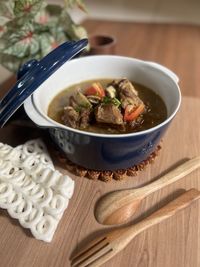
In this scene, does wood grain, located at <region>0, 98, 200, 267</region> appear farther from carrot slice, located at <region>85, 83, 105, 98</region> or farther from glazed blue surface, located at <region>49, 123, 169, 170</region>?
carrot slice, located at <region>85, 83, 105, 98</region>

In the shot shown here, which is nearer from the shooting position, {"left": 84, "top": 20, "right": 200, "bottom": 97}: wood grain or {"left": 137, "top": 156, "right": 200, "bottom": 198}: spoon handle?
{"left": 137, "top": 156, "right": 200, "bottom": 198}: spoon handle

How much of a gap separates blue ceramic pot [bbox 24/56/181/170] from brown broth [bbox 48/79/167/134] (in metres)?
0.01

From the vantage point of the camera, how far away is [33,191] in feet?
1.96

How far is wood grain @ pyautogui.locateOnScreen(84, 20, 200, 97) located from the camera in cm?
111

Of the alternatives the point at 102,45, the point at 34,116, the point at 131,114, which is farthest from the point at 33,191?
the point at 102,45

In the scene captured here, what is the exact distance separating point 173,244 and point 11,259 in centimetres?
26

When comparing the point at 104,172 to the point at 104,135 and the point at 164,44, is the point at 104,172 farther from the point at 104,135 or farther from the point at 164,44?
the point at 164,44

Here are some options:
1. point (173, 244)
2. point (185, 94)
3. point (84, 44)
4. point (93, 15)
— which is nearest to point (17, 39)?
point (84, 44)

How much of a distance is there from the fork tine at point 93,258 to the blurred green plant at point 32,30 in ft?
1.83

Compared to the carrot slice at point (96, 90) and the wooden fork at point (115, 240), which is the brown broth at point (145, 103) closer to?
the carrot slice at point (96, 90)

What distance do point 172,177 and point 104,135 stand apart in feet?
0.58

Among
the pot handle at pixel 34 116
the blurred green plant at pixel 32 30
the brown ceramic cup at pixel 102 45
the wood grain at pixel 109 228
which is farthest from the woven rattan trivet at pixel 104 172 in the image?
the brown ceramic cup at pixel 102 45

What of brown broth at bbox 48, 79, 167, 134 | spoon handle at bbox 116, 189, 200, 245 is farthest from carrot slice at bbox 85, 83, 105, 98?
spoon handle at bbox 116, 189, 200, 245

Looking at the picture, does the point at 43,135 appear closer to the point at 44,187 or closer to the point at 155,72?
the point at 44,187
